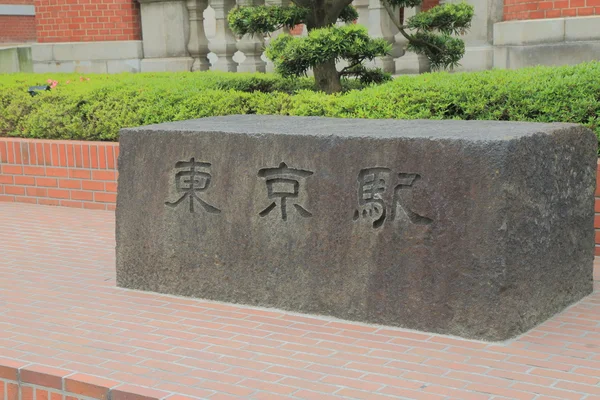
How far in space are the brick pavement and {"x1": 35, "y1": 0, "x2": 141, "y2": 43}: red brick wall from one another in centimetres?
695

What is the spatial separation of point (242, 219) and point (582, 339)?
1.88 meters

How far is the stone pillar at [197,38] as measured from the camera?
11508 mm

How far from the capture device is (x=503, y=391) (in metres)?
3.79

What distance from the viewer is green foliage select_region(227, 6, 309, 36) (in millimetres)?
7699

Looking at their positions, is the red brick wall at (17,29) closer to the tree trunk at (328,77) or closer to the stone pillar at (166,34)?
the stone pillar at (166,34)

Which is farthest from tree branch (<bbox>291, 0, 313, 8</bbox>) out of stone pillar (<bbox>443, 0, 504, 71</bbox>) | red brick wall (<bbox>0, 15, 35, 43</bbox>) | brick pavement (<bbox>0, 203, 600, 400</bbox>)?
red brick wall (<bbox>0, 15, 35, 43</bbox>)

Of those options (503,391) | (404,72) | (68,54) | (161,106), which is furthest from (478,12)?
(503,391)

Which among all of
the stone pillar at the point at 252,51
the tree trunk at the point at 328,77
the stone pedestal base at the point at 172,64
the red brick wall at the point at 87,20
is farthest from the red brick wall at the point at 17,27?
the tree trunk at the point at 328,77

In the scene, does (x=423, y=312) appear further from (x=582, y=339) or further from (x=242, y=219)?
(x=242, y=219)

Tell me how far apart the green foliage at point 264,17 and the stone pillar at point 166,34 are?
3777 mm

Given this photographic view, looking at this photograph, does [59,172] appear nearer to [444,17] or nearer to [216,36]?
[216,36]

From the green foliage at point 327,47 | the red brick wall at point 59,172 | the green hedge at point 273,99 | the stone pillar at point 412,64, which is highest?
the green foliage at point 327,47

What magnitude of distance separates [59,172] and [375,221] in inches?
179

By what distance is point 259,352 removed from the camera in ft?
14.3
